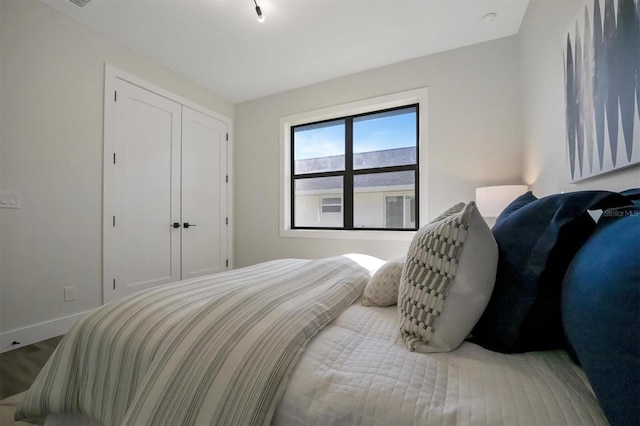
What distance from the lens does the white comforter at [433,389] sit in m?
0.53

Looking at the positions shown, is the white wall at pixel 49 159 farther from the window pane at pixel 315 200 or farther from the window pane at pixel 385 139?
the window pane at pixel 385 139

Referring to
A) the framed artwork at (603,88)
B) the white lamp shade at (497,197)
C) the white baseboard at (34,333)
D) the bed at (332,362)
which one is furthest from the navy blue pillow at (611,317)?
the white baseboard at (34,333)

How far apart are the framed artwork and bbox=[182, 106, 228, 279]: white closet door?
354 centimetres

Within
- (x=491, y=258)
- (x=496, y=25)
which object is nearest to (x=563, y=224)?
(x=491, y=258)

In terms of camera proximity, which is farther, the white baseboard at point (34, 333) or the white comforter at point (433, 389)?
the white baseboard at point (34, 333)

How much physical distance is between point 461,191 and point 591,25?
1670mm

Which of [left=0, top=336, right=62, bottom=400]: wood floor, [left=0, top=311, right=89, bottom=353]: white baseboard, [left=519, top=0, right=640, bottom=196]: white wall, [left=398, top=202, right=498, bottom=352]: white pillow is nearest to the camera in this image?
[left=398, top=202, right=498, bottom=352]: white pillow

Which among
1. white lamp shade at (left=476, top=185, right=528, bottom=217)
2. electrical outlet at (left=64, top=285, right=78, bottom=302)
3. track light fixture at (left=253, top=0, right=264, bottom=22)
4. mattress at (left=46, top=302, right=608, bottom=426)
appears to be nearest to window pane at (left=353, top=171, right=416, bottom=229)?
white lamp shade at (left=476, top=185, right=528, bottom=217)

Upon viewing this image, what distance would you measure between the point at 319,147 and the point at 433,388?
10.8 ft

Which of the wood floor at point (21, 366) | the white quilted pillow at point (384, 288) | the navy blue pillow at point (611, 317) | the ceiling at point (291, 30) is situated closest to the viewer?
the navy blue pillow at point (611, 317)

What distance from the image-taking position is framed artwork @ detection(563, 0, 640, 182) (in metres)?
0.84

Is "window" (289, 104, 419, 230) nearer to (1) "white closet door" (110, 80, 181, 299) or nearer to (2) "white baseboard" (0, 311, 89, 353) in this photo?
(1) "white closet door" (110, 80, 181, 299)

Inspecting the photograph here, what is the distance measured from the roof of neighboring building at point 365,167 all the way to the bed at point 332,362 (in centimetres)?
225

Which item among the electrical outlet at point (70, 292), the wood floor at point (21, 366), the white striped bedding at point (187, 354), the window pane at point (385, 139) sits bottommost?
the wood floor at point (21, 366)
